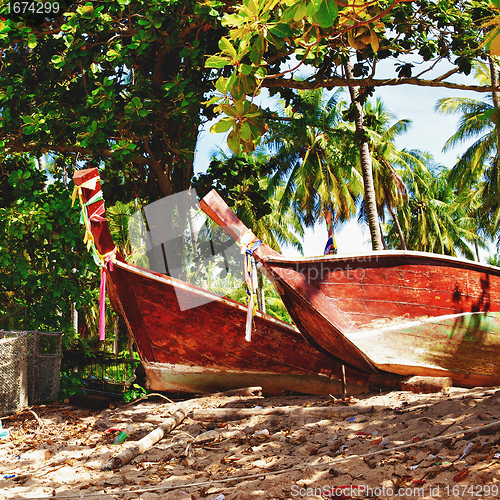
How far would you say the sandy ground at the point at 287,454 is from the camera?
2.72 metres

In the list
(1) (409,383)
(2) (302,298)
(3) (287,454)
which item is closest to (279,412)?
(3) (287,454)

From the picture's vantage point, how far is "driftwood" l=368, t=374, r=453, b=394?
4945 millimetres

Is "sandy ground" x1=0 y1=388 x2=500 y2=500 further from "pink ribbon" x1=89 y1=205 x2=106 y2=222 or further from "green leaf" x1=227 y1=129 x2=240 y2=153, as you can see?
"pink ribbon" x1=89 y1=205 x2=106 y2=222

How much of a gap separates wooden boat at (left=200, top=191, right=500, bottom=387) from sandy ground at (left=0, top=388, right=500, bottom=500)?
0.61 meters

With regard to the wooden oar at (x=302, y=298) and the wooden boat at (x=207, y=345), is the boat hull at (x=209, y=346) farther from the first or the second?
the wooden oar at (x=302, y=298)

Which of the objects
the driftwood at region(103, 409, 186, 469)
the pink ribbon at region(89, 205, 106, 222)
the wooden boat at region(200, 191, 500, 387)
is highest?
the pink ribbon at region(89, 205, 106, 222)

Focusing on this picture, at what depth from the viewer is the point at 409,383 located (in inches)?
201

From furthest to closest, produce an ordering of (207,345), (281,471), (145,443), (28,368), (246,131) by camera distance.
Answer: (28,368) → (207,345) → (145,443) → (281,471) → (246,131)

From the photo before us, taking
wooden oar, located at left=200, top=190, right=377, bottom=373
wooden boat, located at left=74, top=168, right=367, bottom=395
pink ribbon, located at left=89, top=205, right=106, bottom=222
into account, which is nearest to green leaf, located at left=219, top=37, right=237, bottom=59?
wooden oar, located at left=200, top=190, right=377, bottom=373

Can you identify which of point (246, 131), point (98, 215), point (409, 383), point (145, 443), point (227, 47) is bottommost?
point (145, 443)

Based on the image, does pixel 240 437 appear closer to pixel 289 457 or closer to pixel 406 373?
pixel 289 457

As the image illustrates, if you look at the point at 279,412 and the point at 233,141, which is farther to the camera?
the point at 279,412

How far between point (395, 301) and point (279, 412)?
189 cm

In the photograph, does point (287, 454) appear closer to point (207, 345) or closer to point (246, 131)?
point (246, 131)
